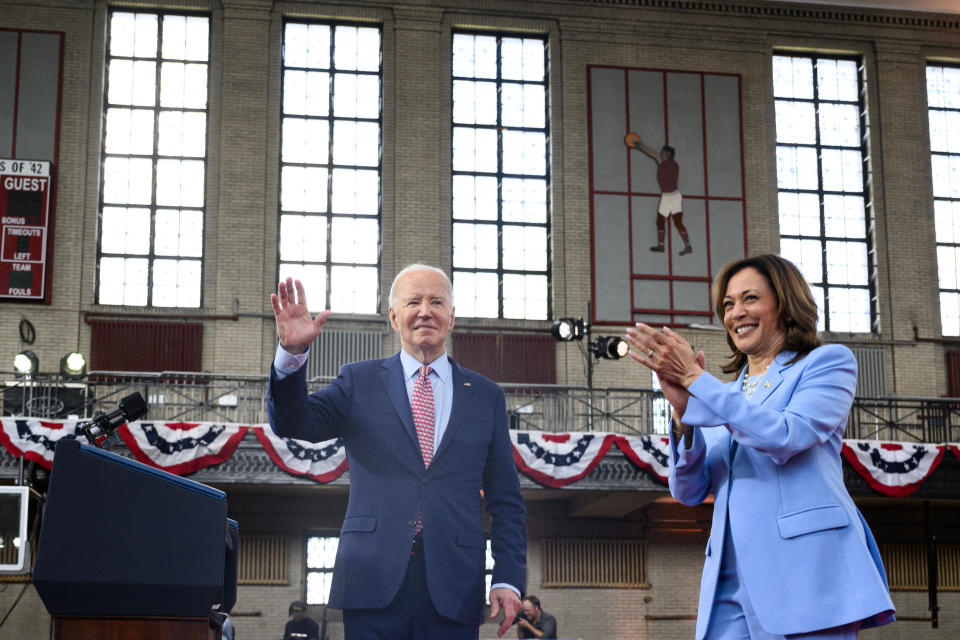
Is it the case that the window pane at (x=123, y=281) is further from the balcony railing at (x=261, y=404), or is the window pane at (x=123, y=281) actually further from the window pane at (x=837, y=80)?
the window pane at (x=837, y=80)

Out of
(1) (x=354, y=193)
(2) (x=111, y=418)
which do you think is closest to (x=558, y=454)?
(1) (x=354, y=193)

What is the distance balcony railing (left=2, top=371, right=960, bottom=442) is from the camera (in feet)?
55.5

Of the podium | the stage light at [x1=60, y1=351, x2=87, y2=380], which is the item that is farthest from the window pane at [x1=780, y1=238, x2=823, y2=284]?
the podium

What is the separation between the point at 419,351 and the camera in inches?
148

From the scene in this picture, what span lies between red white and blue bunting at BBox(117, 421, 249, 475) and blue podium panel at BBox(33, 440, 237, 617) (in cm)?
1211

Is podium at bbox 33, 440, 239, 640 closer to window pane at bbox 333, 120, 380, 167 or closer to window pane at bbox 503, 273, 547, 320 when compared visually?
window pane at bbox 503, 273, 547, 320

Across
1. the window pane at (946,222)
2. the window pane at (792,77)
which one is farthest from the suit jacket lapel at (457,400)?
the window pane at (946,222)

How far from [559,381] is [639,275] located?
8.42 ft

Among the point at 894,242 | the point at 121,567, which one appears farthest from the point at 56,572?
the point at 894,242

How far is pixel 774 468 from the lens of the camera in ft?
9.82

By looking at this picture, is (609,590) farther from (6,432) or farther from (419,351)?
(419,351)

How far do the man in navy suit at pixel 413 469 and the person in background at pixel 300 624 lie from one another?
13.6 m

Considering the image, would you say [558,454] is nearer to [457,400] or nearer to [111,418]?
[111,418]

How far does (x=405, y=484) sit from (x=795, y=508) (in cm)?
122
